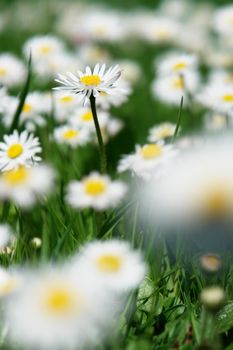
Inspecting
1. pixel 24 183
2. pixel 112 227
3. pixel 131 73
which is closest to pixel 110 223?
pixel 112 227

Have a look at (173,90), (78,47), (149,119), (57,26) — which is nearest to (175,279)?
(173,90)

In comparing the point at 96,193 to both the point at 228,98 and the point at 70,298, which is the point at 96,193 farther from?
the point at 228,98

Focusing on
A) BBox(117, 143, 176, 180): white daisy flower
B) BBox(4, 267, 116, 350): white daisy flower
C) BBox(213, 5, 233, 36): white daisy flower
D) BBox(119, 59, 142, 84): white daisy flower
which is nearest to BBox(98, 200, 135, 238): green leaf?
BBox(117, 143, 176, 180): white daisy flower

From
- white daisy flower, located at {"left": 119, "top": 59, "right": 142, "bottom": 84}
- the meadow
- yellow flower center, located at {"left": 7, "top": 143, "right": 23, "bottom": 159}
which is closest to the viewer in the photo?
the meadow

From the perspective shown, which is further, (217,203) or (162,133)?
(162,133)

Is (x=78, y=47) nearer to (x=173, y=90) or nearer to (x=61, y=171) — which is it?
(x=173, y=90)

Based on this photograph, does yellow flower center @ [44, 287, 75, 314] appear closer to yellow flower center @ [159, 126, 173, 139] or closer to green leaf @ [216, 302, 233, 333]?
green leaf @ [216, 302, 233, 333]
